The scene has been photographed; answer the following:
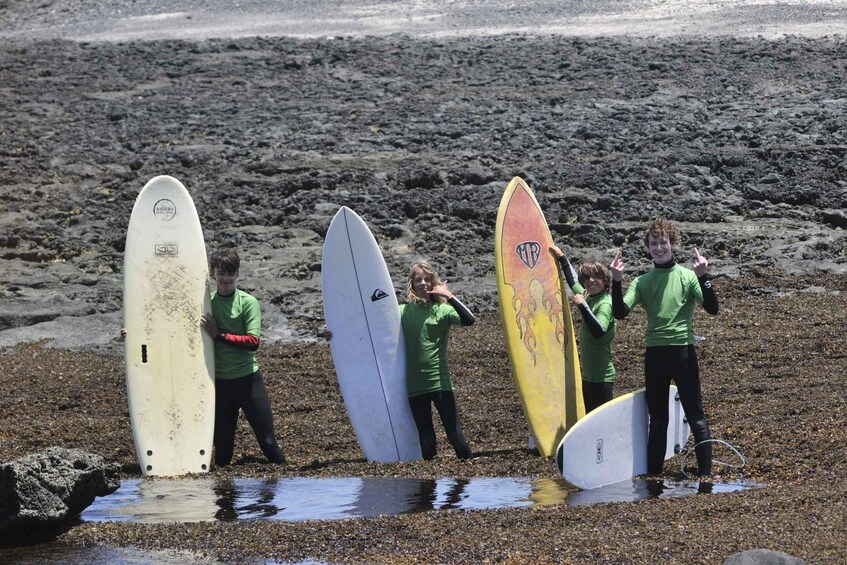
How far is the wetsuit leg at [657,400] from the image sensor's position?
23.1ft

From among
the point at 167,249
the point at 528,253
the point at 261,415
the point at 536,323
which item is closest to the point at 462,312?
the point at 536,323

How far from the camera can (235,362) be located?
7.88 m

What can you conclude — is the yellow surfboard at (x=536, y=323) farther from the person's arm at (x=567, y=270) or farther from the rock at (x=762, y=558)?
the rock at (x=762, y=558)

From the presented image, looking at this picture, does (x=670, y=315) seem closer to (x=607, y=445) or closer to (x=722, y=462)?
(x=607, y=445)

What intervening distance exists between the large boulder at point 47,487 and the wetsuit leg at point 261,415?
1.29 metres

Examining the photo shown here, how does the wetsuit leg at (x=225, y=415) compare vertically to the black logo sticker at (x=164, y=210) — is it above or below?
below

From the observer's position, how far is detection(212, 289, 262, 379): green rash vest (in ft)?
25.9

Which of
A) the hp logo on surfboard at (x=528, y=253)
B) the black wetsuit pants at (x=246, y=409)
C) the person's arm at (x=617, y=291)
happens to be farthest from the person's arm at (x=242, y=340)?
the person's arm at (x=617, y=291)

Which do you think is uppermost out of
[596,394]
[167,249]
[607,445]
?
[167,249]

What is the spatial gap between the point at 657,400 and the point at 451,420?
1.42m

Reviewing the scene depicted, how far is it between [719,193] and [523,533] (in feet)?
35.6

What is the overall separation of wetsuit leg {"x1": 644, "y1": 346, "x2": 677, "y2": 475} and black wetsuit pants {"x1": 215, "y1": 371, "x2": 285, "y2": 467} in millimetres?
2421

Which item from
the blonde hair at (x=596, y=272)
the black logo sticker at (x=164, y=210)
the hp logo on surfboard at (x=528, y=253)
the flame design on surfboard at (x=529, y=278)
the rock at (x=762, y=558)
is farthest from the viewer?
the black logo sticker at (x=164, y=210)

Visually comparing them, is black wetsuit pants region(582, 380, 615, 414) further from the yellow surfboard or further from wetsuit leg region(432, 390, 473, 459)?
wetsuit leg region(432, 390, 473, 459)
